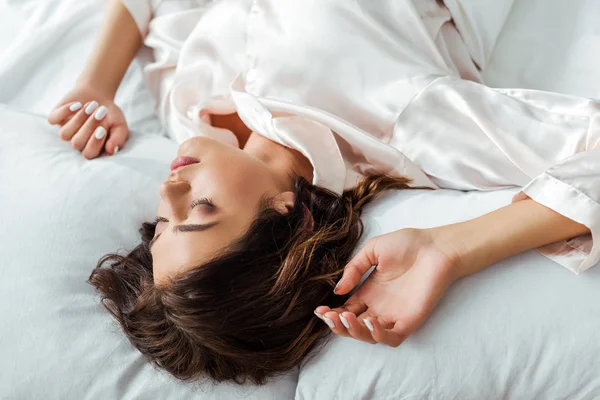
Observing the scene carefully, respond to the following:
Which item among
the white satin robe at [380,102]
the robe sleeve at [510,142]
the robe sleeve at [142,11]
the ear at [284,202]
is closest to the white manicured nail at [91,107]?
the white satin robe at [380,102]

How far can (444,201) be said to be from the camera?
1.05m

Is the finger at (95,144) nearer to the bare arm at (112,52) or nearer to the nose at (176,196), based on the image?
the bare arm at (112,52)

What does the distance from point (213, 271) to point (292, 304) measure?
0.12 metres

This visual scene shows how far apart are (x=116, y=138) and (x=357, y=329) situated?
2.17 feet

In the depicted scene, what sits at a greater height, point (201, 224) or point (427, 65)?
point (427, 65)

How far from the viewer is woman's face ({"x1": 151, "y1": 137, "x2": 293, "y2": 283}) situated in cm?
93

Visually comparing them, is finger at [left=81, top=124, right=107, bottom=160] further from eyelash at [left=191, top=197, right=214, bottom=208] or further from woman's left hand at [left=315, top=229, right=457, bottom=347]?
woman's left hand at [left=315, top=229, right=457, bottom=347]

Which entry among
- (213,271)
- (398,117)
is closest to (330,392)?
(213,271)

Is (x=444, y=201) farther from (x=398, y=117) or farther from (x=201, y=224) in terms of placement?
(x=201, y=224)

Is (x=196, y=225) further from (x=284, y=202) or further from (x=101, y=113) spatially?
(x=101, y=113)

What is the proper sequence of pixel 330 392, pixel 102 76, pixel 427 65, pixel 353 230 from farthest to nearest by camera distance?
pixel 102 76 < pixel 427 65 < pixel 353 230 < pixel 330 392

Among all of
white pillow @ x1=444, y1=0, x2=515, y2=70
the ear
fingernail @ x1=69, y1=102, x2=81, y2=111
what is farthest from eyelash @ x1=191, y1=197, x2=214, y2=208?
white pillow @ x1=444, y1=0, x2=515, y2=70

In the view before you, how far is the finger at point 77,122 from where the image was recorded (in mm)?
1235

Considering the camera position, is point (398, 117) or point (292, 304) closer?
point (292, 304)
